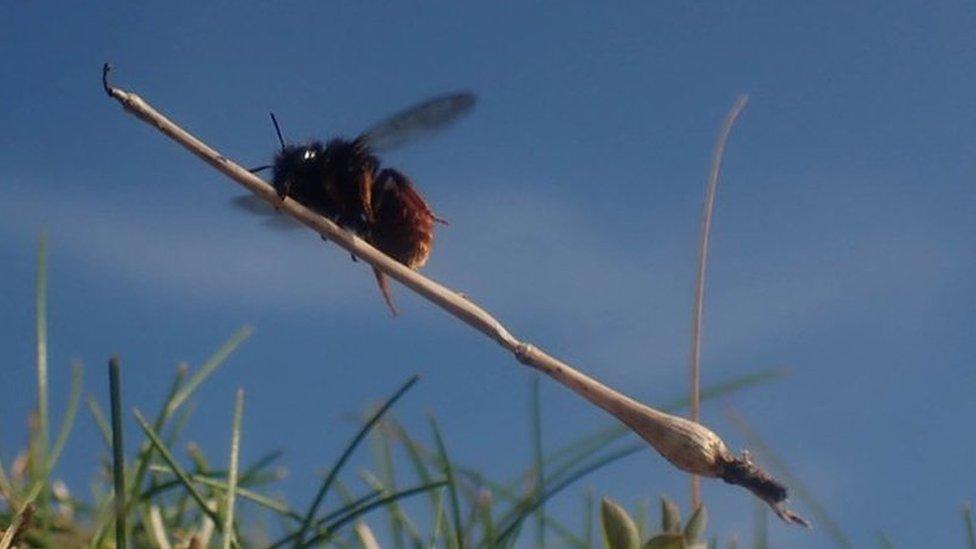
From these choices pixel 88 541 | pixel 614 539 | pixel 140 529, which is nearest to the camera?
pixel 614 539

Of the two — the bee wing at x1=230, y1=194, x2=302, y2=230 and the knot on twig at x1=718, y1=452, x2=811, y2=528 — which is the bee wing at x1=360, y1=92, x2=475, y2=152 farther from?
the knot on twig at x1=718, y1=452, x2=811, y2=528

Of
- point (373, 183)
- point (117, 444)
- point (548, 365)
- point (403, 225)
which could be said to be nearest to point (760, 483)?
point (548, 365)

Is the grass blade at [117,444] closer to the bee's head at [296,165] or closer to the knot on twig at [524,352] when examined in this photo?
the knot on twig at [524,352]

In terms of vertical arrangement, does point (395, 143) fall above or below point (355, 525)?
above

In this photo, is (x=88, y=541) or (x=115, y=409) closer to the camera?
(x=115, y=409)

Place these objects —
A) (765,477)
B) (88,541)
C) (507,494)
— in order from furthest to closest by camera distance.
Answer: (507,494)
(88,541)
(765,477)

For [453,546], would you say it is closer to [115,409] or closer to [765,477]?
[115,409]

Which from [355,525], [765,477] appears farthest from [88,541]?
[765,477]

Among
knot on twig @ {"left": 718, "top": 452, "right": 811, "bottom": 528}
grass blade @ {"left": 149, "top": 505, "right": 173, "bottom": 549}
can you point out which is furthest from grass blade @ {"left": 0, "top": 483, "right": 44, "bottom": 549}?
knot on twig @ {"left": 718, "top": 452, "right": 811, "bottom": 528}
